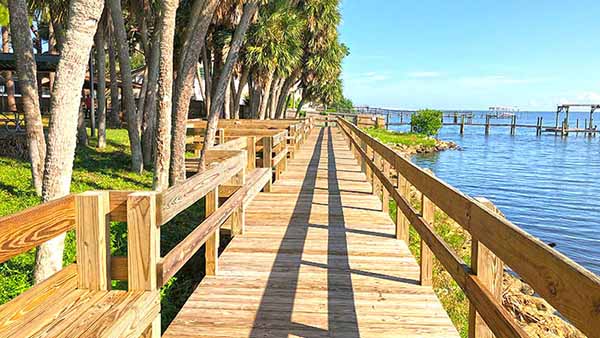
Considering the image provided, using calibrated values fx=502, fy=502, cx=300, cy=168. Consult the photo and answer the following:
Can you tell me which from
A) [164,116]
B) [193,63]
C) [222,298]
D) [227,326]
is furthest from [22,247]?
[193,63]

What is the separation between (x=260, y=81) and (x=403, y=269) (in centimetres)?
2125

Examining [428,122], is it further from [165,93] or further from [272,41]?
[165,93]

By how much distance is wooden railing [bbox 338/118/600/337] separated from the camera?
156 centimetres

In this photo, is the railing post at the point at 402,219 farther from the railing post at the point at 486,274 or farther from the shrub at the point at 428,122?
the shrub at the point at 428,122

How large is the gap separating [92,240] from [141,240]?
0.77 ft

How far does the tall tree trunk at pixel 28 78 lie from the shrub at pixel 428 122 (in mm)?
47499

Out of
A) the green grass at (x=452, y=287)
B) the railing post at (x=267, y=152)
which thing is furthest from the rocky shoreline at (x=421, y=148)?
the railing post at (x=267, y=152)

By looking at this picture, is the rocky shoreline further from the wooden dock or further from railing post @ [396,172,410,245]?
the wooden dock

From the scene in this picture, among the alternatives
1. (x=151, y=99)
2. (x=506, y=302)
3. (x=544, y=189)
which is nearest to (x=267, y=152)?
(x=506, y=302)

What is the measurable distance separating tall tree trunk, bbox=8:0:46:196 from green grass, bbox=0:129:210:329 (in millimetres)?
722

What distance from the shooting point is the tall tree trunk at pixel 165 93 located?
355 inches

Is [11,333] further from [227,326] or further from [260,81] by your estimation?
[260,81]

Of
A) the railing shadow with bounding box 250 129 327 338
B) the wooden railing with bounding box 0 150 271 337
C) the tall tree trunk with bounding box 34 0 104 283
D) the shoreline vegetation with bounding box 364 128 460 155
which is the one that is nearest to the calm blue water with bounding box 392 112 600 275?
the shoreline vegetation with bounding box 364 128 460 155

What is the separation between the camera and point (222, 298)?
3840 mm
